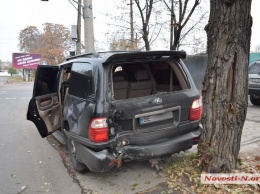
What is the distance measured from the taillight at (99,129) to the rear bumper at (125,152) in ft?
0.54

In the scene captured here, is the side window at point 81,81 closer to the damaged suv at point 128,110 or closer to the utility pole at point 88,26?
the damaged suv at point 128,110

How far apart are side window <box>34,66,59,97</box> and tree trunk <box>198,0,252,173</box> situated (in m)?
3.29

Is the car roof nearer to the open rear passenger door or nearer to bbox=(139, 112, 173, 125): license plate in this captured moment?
bbox=(139, 112, 173, 125): license plate

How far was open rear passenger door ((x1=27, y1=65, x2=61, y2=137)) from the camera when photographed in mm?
4816

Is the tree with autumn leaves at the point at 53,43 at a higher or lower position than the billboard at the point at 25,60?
higher

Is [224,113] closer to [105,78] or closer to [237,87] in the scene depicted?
[237,87]

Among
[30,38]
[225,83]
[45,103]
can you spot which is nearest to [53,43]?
[30,38]

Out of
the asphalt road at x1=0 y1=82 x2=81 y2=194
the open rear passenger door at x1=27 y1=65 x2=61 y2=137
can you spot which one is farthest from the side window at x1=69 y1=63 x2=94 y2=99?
the asphalt road at x1=0 y1=82 x2=81 y2=194

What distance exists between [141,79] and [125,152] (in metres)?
1.40

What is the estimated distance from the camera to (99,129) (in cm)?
301

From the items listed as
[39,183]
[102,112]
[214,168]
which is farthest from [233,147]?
[39,183]

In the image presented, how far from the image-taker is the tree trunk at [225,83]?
112 inches

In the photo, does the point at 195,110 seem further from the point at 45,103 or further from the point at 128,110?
the point at 45,103

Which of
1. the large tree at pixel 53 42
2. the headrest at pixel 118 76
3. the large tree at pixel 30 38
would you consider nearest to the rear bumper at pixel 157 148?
the headrest at pixel 118 76
